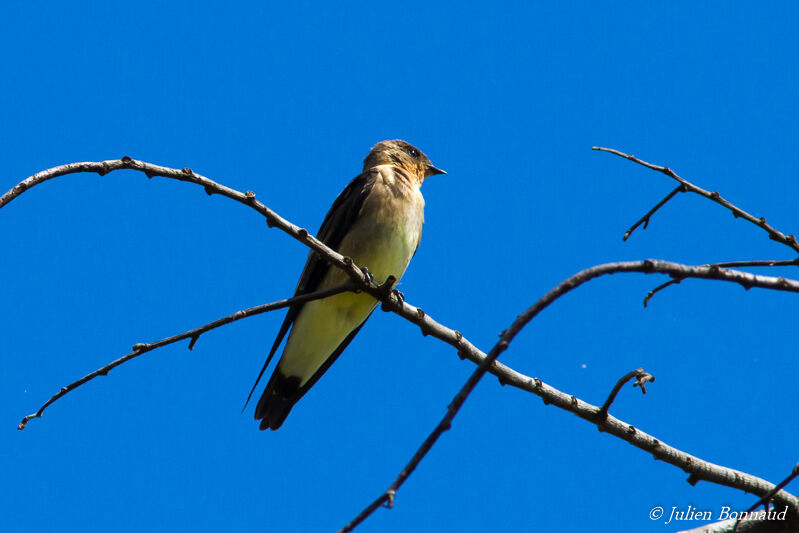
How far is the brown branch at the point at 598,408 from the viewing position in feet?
7.09

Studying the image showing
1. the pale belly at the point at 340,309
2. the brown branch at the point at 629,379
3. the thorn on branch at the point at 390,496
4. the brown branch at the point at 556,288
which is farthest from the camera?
the pale belly at the point at 340,309

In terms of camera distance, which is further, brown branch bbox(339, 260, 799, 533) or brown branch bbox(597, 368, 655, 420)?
brown branch bbox(597, 368, 655, 420)

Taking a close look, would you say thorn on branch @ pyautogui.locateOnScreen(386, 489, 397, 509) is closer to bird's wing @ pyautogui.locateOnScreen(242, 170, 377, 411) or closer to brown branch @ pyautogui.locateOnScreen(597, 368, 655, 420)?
brown branch @ pyautogui.locateOnScreen(597, 368, 655, 420)

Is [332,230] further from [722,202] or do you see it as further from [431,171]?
[722,202]

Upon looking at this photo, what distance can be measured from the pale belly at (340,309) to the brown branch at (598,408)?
86.0 inches

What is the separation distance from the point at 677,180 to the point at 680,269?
1.42m

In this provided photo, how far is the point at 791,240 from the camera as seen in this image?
381 cm

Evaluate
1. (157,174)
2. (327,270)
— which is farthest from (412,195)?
(157,174)

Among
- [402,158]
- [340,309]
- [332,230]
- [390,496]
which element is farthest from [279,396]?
[390,496]

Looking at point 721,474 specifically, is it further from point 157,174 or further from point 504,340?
point 157,174

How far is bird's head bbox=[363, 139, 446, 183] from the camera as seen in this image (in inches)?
350

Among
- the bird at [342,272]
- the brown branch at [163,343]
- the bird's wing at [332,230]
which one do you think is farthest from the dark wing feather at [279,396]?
the brown branch at [163,343]

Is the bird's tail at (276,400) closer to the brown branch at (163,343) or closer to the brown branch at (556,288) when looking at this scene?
the brown branch at (556,288)

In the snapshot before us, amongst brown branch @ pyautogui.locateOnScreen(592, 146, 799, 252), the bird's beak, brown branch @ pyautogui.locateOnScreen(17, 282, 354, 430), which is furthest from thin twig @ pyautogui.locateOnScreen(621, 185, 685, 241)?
the bird's beak
